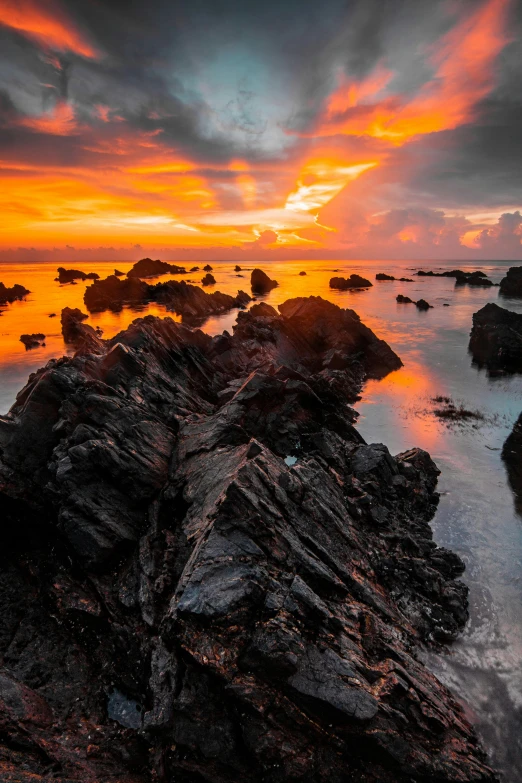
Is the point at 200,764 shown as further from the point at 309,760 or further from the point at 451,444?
the point at 451,444

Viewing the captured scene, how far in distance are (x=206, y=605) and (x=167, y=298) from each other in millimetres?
124899

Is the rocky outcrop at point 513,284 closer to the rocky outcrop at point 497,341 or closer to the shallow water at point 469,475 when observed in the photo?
the shallow water at point 469,475

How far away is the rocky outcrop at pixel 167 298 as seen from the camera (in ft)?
341

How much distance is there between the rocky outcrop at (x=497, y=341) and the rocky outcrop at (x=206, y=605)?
4328 centimetres

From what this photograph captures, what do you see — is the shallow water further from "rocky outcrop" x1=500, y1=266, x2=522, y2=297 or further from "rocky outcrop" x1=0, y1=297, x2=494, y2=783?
"rocky outcrop" x1=500, y1=266, x2=522, y2=297

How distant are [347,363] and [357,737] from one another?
43994 mm

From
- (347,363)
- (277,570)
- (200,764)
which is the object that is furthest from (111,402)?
(347,363)

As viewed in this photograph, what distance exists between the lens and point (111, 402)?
19.1 m

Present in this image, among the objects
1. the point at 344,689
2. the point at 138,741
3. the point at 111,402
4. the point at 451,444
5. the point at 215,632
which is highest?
the point at 111,402

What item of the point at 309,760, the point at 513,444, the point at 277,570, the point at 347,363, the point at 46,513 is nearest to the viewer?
the point at 309,760

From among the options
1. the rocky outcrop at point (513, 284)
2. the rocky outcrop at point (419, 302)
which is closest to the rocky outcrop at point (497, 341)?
the rocky outcrop at point (419, 302)

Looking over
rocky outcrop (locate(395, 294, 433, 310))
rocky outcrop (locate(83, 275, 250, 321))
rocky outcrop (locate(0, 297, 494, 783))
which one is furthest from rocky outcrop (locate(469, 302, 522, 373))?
rocky outcrop (locate(83, 275, 250, 321))

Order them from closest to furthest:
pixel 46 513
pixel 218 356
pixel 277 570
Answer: pixel 277 570, pixel 46 513, pixel 218 356

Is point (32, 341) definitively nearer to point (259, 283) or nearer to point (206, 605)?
point (206, 605)
